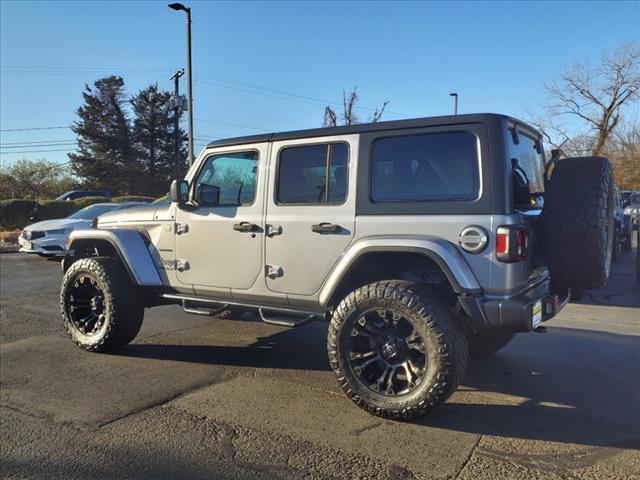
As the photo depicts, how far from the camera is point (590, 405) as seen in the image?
3.84 metres

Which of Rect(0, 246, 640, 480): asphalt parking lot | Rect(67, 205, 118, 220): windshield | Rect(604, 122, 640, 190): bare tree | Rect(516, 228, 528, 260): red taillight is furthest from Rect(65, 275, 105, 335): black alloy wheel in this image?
Rect(604, 122, 640, 190): bare tree

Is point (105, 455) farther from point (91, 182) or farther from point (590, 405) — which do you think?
point (91, 182)

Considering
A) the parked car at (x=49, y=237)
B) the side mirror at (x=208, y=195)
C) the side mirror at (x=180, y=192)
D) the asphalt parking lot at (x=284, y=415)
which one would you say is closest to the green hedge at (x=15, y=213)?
the parked car at (x=49, y=237)

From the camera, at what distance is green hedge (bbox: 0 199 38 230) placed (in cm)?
1878

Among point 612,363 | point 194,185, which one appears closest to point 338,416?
point 194,185

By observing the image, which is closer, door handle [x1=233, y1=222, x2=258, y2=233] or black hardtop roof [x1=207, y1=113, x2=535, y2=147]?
black hardtop roof [x1=207, y1=113, x2=535, y2=147]

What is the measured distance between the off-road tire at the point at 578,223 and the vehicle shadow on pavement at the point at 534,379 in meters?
0.96

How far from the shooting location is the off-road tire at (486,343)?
15.6 feet

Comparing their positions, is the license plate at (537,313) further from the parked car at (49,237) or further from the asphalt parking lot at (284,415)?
the parked car at (49,237)

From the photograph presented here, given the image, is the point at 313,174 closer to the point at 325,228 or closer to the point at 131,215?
the point at 325,228

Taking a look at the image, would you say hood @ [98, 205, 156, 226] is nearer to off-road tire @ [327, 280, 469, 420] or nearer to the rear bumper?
off-road tire @ [327, 280, 469, 420]

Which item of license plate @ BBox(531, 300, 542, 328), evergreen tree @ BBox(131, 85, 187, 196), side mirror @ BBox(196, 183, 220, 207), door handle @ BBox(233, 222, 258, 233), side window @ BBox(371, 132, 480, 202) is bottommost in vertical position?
license plate @ BBox(531, 300, 542, 328)

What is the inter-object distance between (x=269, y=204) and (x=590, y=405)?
2.92m

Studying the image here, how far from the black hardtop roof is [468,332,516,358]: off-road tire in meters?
1.90
